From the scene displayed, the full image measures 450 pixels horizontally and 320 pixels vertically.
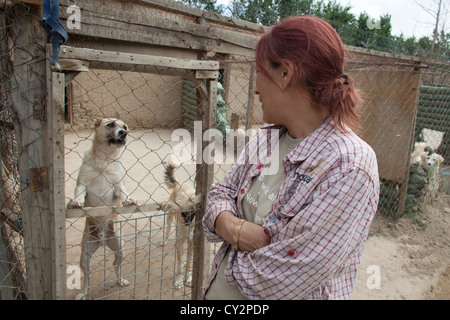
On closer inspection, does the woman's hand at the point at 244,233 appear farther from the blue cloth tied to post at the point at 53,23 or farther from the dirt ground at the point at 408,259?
the dirt ground at the point at 408,259

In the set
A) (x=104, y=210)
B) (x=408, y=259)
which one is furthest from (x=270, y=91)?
(x=408, y=259)

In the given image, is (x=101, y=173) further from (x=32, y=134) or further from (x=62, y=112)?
(x=62, y=112)

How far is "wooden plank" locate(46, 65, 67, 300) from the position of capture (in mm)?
1472

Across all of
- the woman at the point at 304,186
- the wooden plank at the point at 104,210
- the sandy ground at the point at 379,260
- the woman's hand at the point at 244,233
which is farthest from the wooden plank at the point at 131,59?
the sandy ground at the point at 379,260

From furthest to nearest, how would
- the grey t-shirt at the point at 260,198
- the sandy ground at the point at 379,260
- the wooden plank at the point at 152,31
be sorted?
the sandy ground at the point at 379,260
the wooden plank at the point at 152,31
the grey t-shirt at the point at 260,198

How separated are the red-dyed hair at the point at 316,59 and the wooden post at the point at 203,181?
0.84m

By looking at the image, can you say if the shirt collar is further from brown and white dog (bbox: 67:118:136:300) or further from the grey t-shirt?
brown and white dog (bbox: 67:118:136:300)

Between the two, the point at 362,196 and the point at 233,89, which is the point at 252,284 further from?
the point at 233,89

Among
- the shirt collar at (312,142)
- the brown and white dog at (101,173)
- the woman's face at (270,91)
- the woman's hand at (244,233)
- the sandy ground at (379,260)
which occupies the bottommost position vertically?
the sandy ground at (379,260)

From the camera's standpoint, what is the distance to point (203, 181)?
7.07ft

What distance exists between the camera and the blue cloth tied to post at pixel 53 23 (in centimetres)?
132

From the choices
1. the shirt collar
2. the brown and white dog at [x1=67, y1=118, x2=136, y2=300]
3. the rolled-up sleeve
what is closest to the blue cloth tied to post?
the rolled-up sleeve

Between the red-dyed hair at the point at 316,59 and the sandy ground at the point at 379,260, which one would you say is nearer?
the red-dyed hair at the point at 316,59

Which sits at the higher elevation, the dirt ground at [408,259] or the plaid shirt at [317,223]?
the plaid shirt at [317,223]
